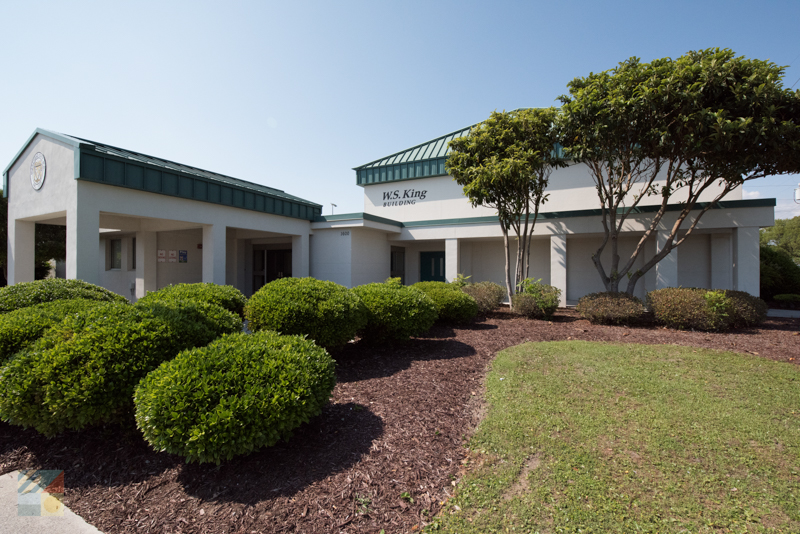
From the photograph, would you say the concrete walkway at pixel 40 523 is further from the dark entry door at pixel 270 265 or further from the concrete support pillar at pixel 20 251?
the dark entry door at pixel 270 265

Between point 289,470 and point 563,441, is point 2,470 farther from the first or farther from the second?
point 563,441

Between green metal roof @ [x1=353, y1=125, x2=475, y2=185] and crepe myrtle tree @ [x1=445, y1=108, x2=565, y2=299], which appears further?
green metal roof @ [x1=353, y1=125, x2=475, y2=185]

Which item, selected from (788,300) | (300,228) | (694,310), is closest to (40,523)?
(694,310)

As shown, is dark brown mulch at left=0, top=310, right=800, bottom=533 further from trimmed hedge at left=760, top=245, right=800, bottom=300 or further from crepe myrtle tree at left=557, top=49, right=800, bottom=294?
trimmed hedge at left=760, top=245, right=800, bottom=300

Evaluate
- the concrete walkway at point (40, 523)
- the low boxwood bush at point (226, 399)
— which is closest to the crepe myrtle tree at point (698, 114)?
the low boxwood bush at point (226, 399)

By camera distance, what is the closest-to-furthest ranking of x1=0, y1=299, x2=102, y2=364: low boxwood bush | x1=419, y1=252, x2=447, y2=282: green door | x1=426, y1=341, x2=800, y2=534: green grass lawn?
x1=426, y1=341, x2=800, y2=534: green grass lawn, x1=0, y1=299, x2=102, y2=364: low boxwood bush, x1=419, y1=252, x2=447, y2=282: green door

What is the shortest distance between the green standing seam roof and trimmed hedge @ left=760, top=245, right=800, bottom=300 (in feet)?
65.7

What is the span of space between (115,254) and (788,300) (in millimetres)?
28469

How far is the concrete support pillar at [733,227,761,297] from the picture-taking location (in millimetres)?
11891

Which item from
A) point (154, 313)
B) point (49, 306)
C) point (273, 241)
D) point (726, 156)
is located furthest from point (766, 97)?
point (273, 241)

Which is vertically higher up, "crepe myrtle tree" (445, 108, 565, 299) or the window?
"crepe myrtle tree" (445, 108, 565, 299)

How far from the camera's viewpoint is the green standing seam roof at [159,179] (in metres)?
10.0

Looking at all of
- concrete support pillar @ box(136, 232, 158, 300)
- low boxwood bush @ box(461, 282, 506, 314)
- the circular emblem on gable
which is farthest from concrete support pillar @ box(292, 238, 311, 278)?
the circular emblem on gable

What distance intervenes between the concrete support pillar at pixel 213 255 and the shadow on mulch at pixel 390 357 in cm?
809
